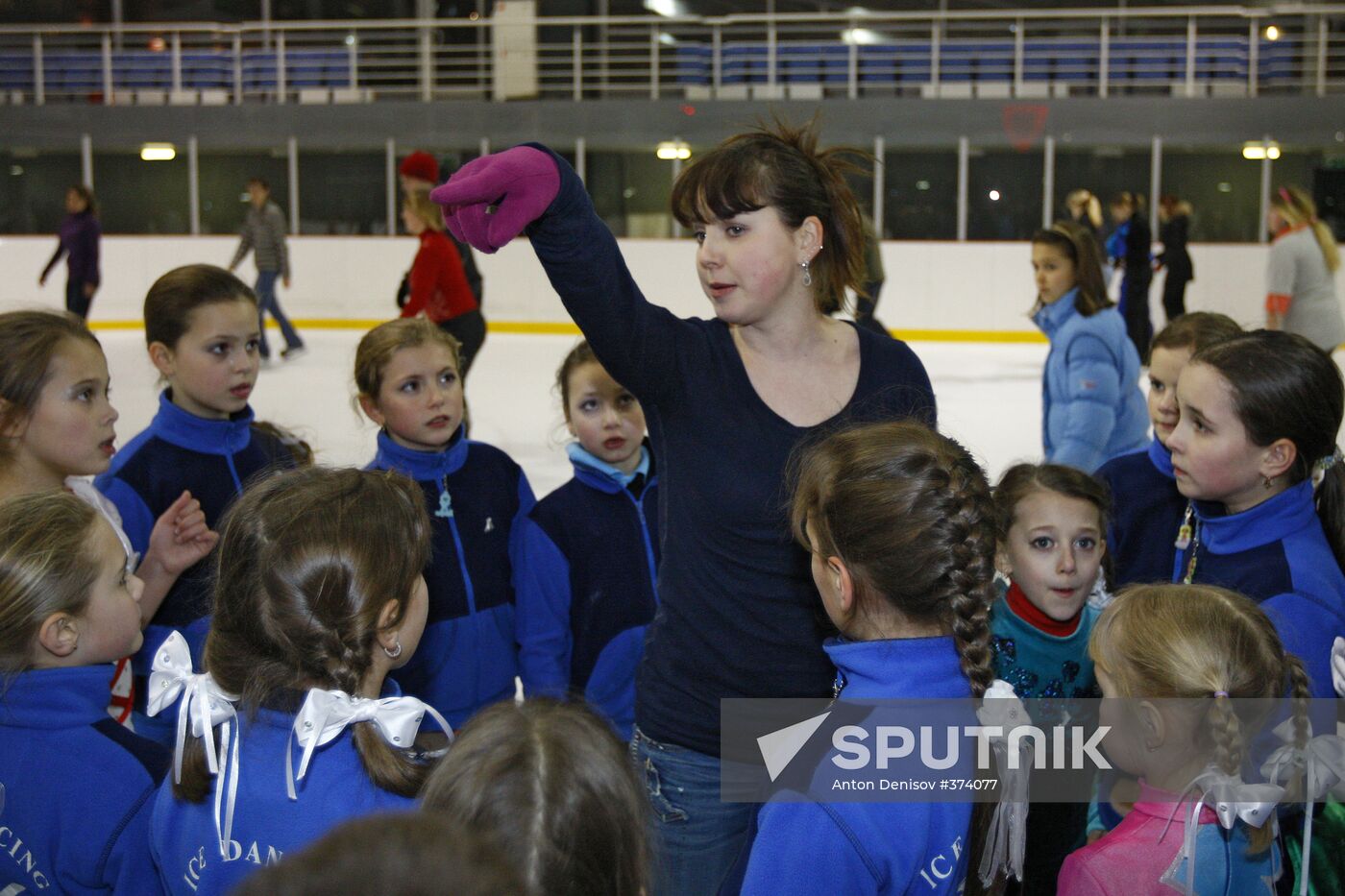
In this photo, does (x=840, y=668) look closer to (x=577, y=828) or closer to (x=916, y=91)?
(x=577, y=828)

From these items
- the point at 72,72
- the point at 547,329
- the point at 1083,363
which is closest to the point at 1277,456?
the point at 1083,363

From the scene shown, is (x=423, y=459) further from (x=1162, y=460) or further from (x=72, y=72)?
(x=72, y=72)

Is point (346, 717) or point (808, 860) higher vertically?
point (346, 717)

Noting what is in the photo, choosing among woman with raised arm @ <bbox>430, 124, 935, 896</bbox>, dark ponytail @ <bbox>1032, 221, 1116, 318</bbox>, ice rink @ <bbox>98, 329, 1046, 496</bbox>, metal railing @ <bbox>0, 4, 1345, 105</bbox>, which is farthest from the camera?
metal railing @ <bbox>0, 4, 1345, 105</bbox>

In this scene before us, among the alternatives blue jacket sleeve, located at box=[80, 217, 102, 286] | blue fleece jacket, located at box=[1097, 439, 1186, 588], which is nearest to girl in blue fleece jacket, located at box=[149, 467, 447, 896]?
blue fleece jacket, located at box=[1097, 439, 1186, 588]

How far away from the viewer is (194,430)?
2543 mm

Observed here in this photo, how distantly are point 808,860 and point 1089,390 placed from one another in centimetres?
295

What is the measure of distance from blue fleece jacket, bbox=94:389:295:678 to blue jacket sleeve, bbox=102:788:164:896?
0.79 metres

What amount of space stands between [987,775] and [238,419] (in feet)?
5.91

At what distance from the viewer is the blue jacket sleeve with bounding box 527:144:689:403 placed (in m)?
1.56

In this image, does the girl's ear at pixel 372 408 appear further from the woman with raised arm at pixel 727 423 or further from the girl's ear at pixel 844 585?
the girl's ear at pixel 844 585

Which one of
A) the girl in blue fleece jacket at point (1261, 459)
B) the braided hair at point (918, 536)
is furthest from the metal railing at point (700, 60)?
the braided hair at point (918, 536)

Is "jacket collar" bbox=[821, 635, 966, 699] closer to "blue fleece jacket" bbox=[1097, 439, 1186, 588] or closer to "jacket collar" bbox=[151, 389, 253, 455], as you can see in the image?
"blue fleece jacket" bbox=[1097, 439, 1186, 588]

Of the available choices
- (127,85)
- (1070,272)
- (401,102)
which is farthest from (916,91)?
(1070,272)
